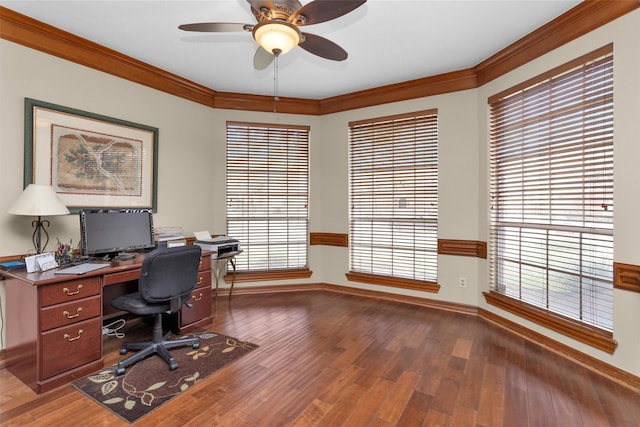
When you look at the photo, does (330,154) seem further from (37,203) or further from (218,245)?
(37,203)

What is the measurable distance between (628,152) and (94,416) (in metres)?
3.95

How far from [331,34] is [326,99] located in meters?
1.76

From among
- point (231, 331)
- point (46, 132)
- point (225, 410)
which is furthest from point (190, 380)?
point (46, 132)

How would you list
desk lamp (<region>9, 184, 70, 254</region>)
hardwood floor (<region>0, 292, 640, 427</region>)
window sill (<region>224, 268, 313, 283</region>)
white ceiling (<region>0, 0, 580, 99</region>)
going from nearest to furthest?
hardwood floor (<region>0, 292, 640, 427</region>) < desk lamp (<region>9, 184, 70, 254</region>) < white ceiling (<region>0, 0, 580, 99</region>) < window sill (<region>224, 268, 313, 283</region>)

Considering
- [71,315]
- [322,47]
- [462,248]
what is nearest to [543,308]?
[462,248]

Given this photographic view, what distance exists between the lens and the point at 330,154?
4.59 meters

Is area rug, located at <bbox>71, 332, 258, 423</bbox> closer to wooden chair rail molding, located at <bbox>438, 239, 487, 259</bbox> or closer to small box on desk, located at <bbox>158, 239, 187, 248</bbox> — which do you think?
small box on desk, located at <bbox>158, 239, 187, 248</bbox>

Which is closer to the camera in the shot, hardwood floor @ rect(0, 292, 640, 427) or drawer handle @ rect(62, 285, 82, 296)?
hardwood floor @ rect(0, 292, 640, 427)

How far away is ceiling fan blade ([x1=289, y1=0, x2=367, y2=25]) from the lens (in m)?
1.69

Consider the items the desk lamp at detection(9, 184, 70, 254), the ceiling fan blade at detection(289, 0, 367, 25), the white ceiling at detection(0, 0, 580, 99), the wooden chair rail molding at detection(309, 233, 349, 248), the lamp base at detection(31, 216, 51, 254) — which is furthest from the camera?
the wooden chair rail molding at detection(309, 233, 349, 248)

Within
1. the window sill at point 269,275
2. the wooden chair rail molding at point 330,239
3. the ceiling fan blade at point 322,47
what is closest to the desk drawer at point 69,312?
the window sill at point 269,275

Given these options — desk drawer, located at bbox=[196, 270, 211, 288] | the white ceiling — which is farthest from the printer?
the white ceiling

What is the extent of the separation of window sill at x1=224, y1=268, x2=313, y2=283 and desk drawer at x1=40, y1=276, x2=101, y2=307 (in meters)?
2.05

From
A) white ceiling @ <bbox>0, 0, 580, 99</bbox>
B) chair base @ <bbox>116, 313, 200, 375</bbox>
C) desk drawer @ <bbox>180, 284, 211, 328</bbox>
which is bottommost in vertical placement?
chair base @ <bbox>116, 313, 200, 375</bbox>
